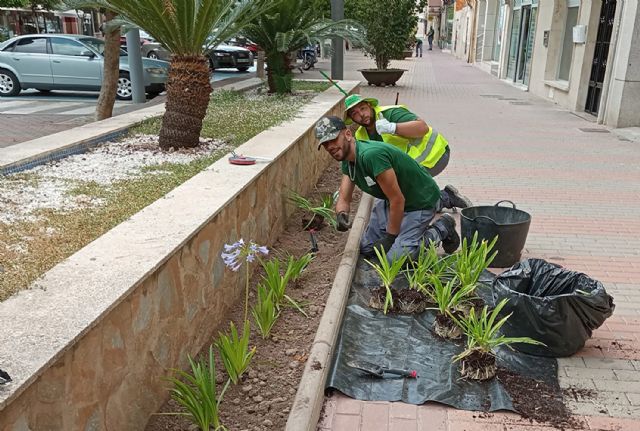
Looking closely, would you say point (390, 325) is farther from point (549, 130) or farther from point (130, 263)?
point (549, 130)

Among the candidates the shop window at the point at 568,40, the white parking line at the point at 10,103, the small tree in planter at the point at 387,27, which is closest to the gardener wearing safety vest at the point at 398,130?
the white parking line at the point at 10,103

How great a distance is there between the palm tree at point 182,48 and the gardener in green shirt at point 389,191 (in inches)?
81.8

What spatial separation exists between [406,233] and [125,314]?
2606 mm

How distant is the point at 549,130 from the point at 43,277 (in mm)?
10389

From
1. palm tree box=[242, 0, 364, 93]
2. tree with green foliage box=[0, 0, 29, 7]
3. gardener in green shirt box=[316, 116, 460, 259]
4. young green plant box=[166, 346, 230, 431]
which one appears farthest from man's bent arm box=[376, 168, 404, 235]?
tree with green foliage box=[0, 0, 29, 7]

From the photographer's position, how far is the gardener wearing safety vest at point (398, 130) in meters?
4.81

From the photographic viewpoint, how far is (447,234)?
4.69 meters

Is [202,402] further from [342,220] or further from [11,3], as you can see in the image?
[11,3]

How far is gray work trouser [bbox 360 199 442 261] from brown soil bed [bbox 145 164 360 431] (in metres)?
0.25

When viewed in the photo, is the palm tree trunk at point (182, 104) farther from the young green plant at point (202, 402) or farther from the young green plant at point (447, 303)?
the young green plant at point (202, 402)

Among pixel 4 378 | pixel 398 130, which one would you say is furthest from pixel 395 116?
pixel 4 378

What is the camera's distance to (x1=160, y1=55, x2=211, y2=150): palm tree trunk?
234 inches

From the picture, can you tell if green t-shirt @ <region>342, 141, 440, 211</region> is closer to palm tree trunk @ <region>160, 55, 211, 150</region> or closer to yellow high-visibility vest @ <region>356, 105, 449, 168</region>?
yellow high-visibility vest @ <region>356, 105, 449, 168</region>

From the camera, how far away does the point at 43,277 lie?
8.04 ft
